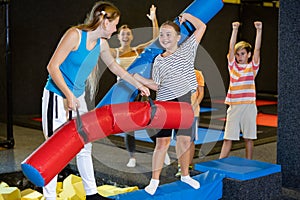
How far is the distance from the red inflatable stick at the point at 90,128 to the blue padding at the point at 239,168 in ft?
2.23

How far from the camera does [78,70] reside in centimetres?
248

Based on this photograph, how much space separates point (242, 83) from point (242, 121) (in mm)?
313

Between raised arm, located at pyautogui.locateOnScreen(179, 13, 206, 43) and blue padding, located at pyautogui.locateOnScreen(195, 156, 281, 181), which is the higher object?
raised arm, located at pyautogui.locateOnScreen(179, 13, 206, 43)

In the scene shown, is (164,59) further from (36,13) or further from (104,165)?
(36,13)

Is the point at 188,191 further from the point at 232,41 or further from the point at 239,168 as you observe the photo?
the point at 232,41

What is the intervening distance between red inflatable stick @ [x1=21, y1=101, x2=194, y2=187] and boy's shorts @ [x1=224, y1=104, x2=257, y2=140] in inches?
56.5

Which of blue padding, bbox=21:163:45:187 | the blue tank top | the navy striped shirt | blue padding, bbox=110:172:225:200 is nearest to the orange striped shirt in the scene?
blue padding, bbox=110:172:225:200

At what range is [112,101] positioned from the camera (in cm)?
273

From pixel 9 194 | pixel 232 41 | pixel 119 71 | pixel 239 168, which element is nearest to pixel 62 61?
pixel 119 71

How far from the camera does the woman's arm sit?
234 centimetres

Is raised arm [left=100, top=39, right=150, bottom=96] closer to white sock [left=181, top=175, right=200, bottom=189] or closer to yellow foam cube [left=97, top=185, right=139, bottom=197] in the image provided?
white sock [left=181, top=175, right=200, bottom=189]

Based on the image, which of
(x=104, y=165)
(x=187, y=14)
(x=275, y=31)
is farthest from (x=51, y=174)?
(x=275, y=31)

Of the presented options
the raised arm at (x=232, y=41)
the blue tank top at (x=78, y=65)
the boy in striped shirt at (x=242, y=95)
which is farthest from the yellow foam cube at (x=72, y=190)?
the raised arm at (x=232, y=41)

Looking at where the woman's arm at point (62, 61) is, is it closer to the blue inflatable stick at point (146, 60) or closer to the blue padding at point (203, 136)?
the blue inflatable stick at point (146, 60)
